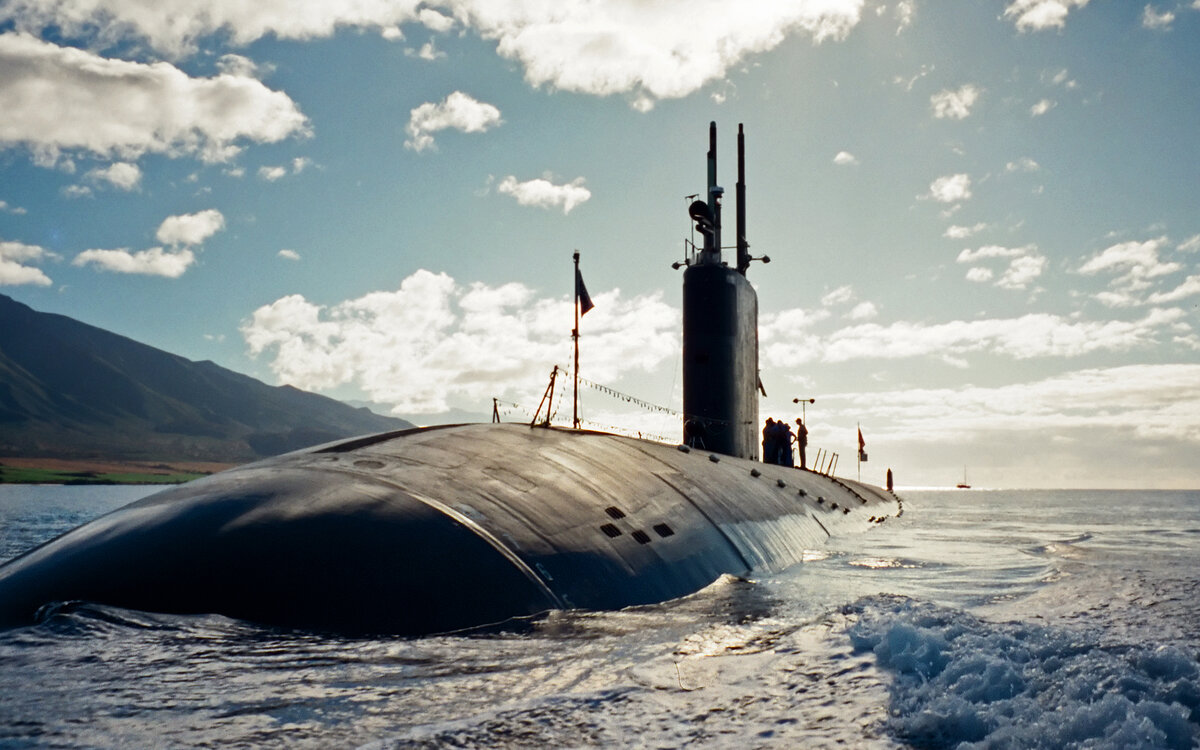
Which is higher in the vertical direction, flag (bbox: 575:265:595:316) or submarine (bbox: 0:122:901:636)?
flag (bbox: 575:265:595:316)

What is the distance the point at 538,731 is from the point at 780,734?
1295mm

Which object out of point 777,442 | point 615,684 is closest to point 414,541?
point 615,684

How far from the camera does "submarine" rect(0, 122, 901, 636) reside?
23.3 ft

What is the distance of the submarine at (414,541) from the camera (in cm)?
710

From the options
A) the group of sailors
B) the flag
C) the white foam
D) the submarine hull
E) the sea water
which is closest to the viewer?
the white foam

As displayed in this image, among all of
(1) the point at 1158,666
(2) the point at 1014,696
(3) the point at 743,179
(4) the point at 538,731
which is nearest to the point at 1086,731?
(2) the point at 1014,696

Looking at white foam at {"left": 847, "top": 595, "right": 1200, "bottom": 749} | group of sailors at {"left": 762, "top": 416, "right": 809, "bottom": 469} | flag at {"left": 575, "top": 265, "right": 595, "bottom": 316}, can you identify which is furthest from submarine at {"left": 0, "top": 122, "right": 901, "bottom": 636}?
group of sailors at {"left": 762, "top": 416, "right": 809, "bottom": 469}

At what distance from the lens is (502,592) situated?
7.77m

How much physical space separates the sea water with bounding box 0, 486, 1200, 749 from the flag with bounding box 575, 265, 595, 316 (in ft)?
38.8

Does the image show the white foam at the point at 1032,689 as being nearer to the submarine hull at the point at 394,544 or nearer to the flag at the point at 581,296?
the submarine hull at the point at 394,544

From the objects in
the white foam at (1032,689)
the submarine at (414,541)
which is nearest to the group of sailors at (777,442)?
the submarine at (414,541)

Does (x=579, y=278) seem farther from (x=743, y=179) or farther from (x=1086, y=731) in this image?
(x=1086, y=731)

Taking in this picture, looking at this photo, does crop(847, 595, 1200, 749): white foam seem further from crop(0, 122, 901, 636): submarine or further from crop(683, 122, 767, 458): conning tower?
crop(683, 122, 767, 458): conning tower

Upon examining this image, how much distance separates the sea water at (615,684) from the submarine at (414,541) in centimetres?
32
